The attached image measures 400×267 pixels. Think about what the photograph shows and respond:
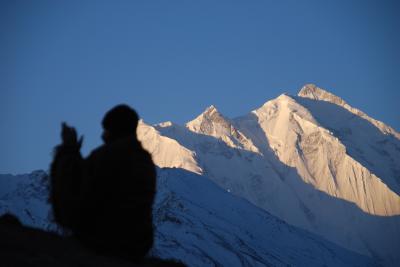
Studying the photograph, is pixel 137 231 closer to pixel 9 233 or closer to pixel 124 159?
pixel 124 159

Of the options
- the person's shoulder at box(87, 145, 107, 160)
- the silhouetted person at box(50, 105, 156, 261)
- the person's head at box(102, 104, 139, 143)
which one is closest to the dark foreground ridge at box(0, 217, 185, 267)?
the silhouetted person at box(50, 105, 156, 261)

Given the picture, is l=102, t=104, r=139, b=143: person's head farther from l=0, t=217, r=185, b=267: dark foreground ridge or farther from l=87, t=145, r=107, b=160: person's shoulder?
l=0, t=217, r=185, b=267: dark foreground ridge

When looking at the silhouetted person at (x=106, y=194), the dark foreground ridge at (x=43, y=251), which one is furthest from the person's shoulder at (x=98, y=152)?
the dark foreground ridge at (x=43, y=251)

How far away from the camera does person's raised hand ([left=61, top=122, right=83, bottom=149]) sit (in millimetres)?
10727

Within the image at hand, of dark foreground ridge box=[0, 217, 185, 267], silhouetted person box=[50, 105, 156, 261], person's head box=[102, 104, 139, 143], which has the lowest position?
dark foreground ridge box=[0, 217, 185, 267]

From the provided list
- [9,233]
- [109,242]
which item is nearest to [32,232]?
[9,233]

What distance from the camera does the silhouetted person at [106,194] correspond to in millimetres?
10430

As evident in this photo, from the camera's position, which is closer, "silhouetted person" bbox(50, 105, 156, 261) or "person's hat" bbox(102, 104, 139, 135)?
"silhouetted person" bbox(50, 105, 156, 261)

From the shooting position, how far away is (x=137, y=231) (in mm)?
10594

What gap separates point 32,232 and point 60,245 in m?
0.80

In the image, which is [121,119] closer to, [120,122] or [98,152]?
[120,122]

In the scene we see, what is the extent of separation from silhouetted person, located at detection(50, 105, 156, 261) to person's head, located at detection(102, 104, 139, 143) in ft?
0.85

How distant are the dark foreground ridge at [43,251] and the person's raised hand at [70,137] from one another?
4.14ft

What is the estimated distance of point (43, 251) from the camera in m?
10.2
